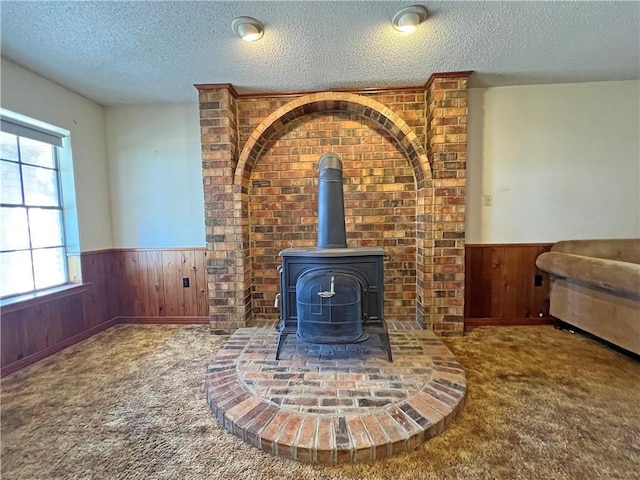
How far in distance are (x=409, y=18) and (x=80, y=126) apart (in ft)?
10.0

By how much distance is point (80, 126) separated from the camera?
2.81m

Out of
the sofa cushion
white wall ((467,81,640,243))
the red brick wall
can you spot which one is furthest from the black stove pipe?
Result: the sofa cushion

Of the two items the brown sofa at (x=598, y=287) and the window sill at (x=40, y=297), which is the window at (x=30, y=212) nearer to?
the window sill at (x=40, y=297)

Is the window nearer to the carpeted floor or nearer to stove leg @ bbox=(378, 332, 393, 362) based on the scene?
the carpeted floor

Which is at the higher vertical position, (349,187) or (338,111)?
(338,111)

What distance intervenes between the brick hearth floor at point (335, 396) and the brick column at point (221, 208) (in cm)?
54

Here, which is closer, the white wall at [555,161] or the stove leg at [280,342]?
the stove leg at [280,342]

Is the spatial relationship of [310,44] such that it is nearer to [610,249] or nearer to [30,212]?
[30,212]

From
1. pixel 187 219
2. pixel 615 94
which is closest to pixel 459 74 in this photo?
pixel 615 94

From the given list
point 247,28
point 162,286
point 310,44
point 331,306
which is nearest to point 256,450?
point 331,306

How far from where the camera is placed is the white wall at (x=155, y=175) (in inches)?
119

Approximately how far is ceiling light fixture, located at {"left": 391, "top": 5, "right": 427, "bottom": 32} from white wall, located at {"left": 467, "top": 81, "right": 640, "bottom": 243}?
1.33 meters

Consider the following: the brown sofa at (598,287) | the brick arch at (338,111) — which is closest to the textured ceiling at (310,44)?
the brick arch at (338,111)

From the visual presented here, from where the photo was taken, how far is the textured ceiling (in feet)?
5.66
